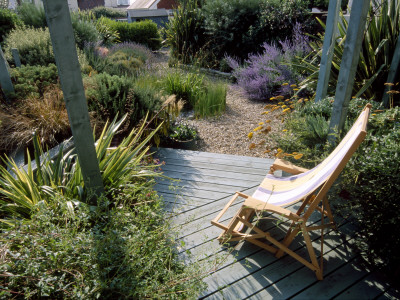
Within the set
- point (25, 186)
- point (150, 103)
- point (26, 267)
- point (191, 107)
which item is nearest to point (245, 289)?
point (26, 267)

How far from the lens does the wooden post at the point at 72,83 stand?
1.77 meters

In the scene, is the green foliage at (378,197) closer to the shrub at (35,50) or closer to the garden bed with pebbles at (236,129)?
the garden bed with pebbles at (236,129)

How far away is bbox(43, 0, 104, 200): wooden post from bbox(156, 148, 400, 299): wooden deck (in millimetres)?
616

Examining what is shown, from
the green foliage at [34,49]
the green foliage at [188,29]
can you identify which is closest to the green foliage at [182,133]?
the green foliage at [34,49]

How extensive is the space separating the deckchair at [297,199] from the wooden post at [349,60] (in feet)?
1.31

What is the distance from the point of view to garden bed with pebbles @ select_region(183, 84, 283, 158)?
424 centimetres

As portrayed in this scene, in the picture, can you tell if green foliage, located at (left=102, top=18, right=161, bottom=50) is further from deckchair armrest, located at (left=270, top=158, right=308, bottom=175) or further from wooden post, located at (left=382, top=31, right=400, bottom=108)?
deckchair armrest, located at (left=270, top=158, right=308, bottom=175)

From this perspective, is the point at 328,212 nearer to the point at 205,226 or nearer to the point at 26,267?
the point at 205,226

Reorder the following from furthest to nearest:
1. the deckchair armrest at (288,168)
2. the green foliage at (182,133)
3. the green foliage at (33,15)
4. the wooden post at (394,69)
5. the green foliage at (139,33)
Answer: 1. the green foliage at (139,33)
2. the green foliage at (33,15)
3. the green foliage at (182,133)
4. the wooden post at (394,69)
5. the deckchair armrest at (288,168)

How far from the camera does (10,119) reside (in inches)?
138

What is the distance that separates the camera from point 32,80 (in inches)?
164

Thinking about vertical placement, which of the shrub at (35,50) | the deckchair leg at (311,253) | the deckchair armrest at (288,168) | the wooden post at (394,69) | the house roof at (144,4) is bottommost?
Result: the deckchair leg at (311,253)

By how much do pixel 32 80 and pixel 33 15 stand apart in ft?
19.0

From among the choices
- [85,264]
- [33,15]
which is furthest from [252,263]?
[33,15]
